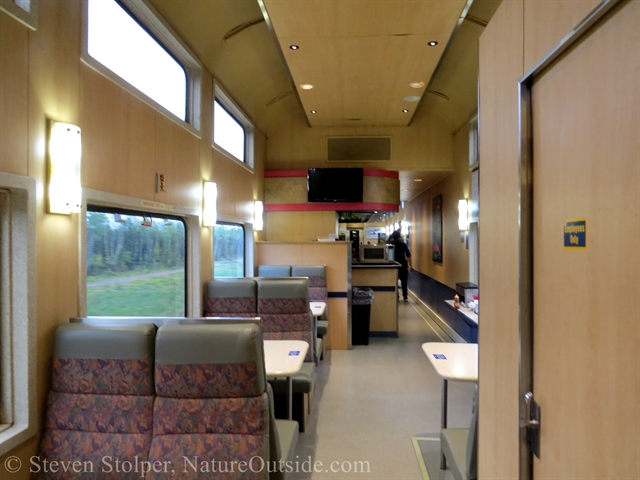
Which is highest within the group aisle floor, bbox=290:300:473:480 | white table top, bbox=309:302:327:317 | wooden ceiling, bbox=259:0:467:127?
wooden ceiling, bbox=259:0:467:127

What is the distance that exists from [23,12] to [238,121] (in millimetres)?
4051

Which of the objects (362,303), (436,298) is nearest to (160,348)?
(362,303)

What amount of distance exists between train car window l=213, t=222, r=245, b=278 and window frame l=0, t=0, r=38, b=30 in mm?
2930

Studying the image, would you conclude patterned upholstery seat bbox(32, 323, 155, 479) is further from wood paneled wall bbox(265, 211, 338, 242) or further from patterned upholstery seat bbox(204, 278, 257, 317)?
wood paneled wall bbox(265, 211, 338, 242)

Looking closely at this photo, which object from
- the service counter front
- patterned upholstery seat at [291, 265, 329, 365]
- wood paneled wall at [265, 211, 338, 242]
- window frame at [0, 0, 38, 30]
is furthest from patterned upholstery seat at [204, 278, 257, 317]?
wood paneled wall at [265, 211, 338, 242]

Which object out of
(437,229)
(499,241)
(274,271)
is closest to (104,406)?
(499,241)

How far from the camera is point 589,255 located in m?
1.05

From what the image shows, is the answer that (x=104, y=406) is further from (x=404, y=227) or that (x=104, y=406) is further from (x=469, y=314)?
(x=404, y=227)

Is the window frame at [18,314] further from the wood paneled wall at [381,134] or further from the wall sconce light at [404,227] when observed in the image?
the wall sconce light at [404,227]

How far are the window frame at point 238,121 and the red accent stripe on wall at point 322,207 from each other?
Answer: 1.04 meters

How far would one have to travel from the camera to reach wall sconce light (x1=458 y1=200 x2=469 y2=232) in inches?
231

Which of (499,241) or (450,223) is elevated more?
(450,223)

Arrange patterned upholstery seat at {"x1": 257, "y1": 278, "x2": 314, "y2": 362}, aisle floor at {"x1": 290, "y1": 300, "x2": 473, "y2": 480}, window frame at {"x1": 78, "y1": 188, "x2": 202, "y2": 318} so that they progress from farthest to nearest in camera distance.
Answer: patterned upholstery seat at {"x1": 257, "y1": 278, "x2": 314, "y2": 362} < aisle floor at {"x1": 290, "y1": 300, "x2": 473, "y2": 480} < window frame at {"x1": 78, "y1": 188, "x2": 202, "y2": 318}

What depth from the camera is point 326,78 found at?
4648 millimetres
